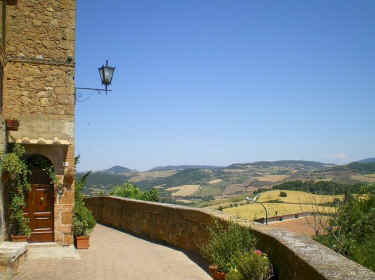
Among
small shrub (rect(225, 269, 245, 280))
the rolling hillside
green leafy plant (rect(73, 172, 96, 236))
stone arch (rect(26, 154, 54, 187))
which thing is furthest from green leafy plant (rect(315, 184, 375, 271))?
the rolling hillside

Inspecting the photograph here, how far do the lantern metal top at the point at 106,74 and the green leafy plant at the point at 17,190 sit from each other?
116 inches

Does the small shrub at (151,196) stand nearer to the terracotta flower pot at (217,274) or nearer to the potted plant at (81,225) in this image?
the potted plant at (81,225)

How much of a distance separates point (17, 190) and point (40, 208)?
2.85 feet

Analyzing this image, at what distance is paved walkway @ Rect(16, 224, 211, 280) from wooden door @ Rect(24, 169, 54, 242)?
1.93 ft

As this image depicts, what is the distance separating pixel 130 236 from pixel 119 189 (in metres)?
5.74

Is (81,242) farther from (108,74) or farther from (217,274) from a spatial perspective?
(217,274)

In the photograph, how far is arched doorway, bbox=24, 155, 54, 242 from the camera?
9.97 metres

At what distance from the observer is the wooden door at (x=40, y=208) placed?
9961mm

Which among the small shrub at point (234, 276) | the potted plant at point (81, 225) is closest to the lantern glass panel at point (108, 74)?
the potted plant at point (81, 225)

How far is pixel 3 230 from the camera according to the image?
866 cm

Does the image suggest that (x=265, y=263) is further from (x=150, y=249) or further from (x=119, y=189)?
(x=119, y=189)

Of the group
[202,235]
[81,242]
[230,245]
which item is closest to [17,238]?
[81,242]

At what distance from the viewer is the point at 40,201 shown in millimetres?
10062

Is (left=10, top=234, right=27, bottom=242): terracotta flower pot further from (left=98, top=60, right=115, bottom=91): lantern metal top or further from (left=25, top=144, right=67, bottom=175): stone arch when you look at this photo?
(left=98, top=60, right=115, bottom=91): lantern metal top
